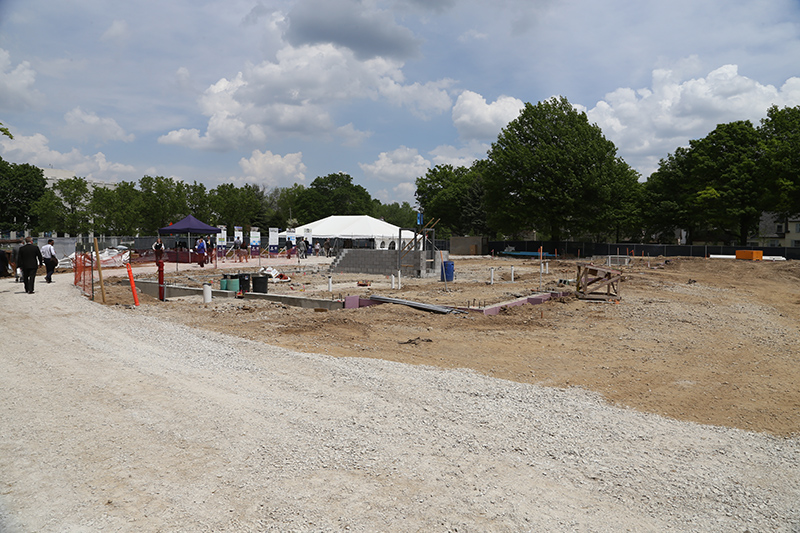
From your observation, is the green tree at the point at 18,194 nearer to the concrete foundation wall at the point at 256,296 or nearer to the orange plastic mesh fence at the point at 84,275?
the orange plastic mesh fence at the point at 84,275

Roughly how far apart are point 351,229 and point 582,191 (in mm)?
25169

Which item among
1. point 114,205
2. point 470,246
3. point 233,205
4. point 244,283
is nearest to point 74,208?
point 114,205

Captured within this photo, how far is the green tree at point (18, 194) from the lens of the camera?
7156 centimetres

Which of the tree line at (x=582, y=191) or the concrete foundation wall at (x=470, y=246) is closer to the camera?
the tree line at (x=582, y=191)

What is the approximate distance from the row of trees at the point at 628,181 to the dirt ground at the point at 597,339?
36.3 m

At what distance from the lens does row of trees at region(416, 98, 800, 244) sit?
168ft

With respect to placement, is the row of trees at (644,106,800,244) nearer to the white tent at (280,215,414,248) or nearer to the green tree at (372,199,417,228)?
the white tent at (280,215,414,248)

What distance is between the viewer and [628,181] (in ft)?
209

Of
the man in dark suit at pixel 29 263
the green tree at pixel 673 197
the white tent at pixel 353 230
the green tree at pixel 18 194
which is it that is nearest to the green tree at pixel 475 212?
the green tree at pixel 673 197

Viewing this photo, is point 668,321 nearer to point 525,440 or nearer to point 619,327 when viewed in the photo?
point 619,327

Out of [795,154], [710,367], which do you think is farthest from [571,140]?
[710,367]

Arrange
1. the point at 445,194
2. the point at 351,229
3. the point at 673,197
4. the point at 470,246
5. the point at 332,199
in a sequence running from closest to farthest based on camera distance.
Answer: the point at 351,229 < the point at 673,197 < the point at 470,246 < the point at 445,194 < the point at 332,199

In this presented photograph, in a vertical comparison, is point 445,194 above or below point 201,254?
above

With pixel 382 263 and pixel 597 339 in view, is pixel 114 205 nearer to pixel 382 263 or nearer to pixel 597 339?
pixel 382 263
